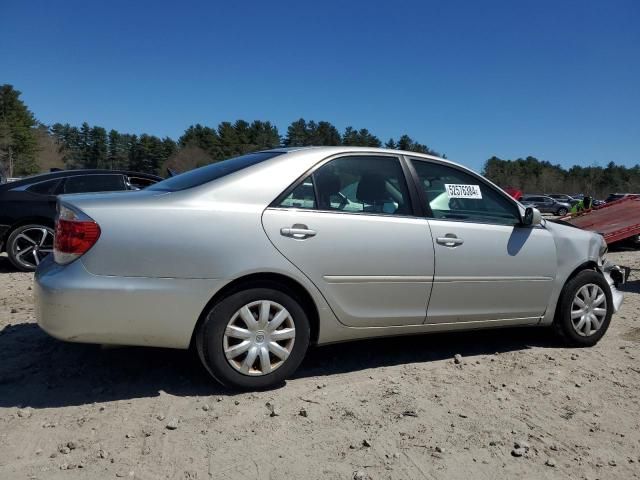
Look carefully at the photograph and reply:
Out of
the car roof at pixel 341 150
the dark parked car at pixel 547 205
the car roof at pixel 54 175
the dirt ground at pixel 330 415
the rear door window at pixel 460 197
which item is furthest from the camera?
the dark parked car at pixel 547 205

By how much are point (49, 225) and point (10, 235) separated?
1.59 feet

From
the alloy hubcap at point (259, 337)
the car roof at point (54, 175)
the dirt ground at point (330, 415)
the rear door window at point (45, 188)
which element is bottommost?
the dirt ground at point (330, 415)

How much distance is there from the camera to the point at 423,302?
3.73 metres

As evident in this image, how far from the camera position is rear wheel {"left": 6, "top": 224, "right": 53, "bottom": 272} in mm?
7031

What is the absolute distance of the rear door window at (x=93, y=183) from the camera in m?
7.67

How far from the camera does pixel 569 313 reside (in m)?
4.38

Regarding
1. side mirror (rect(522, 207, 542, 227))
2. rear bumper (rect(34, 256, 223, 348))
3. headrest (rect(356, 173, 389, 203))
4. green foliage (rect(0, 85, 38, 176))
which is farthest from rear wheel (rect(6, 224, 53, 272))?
green foliage (rect(0, 85, 38, 176))

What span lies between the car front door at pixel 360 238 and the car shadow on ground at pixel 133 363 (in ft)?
1.93

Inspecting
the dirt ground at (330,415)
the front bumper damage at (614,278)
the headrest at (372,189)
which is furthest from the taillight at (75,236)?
the front bumper damage at (614,278)

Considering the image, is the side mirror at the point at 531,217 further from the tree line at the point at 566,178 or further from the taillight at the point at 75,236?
the tree line at the point at 566,178

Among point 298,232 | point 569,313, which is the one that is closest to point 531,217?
point 569,313

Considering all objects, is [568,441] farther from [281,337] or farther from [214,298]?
[214,298]

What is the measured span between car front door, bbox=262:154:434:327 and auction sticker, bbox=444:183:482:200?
1.41ft

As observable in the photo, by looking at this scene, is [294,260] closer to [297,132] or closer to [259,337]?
[259,337]
